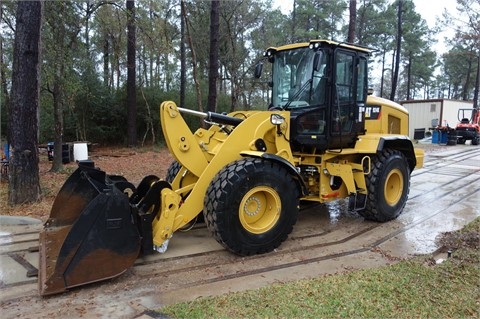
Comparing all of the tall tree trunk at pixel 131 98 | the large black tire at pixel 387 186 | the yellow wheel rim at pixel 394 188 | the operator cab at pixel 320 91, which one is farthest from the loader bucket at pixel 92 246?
the tall tree trunk at pixel 131 98

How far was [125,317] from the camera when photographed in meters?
3.09

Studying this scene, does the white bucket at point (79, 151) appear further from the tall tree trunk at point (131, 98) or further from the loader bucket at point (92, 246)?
the loader bucket at point (92, 246)

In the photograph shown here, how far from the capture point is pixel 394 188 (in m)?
6.23

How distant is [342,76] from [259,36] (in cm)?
1598

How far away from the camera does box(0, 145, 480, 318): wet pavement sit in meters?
3.33

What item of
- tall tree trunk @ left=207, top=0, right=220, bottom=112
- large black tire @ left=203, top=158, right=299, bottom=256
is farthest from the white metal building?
large black tire @ left=203, top=158, right=299, bottom=256

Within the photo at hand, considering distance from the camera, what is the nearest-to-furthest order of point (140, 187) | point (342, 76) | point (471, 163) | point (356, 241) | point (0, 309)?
point (0, 309) < point (140, 187) < point (356, 241) < point (342, 76) < point (471, 163)

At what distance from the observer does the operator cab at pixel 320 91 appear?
520cm

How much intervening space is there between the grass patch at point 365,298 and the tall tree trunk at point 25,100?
174 inches

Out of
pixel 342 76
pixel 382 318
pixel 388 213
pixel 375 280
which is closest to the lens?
pixel 382 318

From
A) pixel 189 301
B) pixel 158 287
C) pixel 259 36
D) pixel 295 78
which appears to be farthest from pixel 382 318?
pixel 259 36

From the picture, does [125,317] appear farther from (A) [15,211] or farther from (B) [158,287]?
(A) [15,211]

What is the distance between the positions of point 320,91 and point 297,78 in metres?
0.41

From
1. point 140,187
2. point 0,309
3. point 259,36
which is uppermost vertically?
point 259,36
